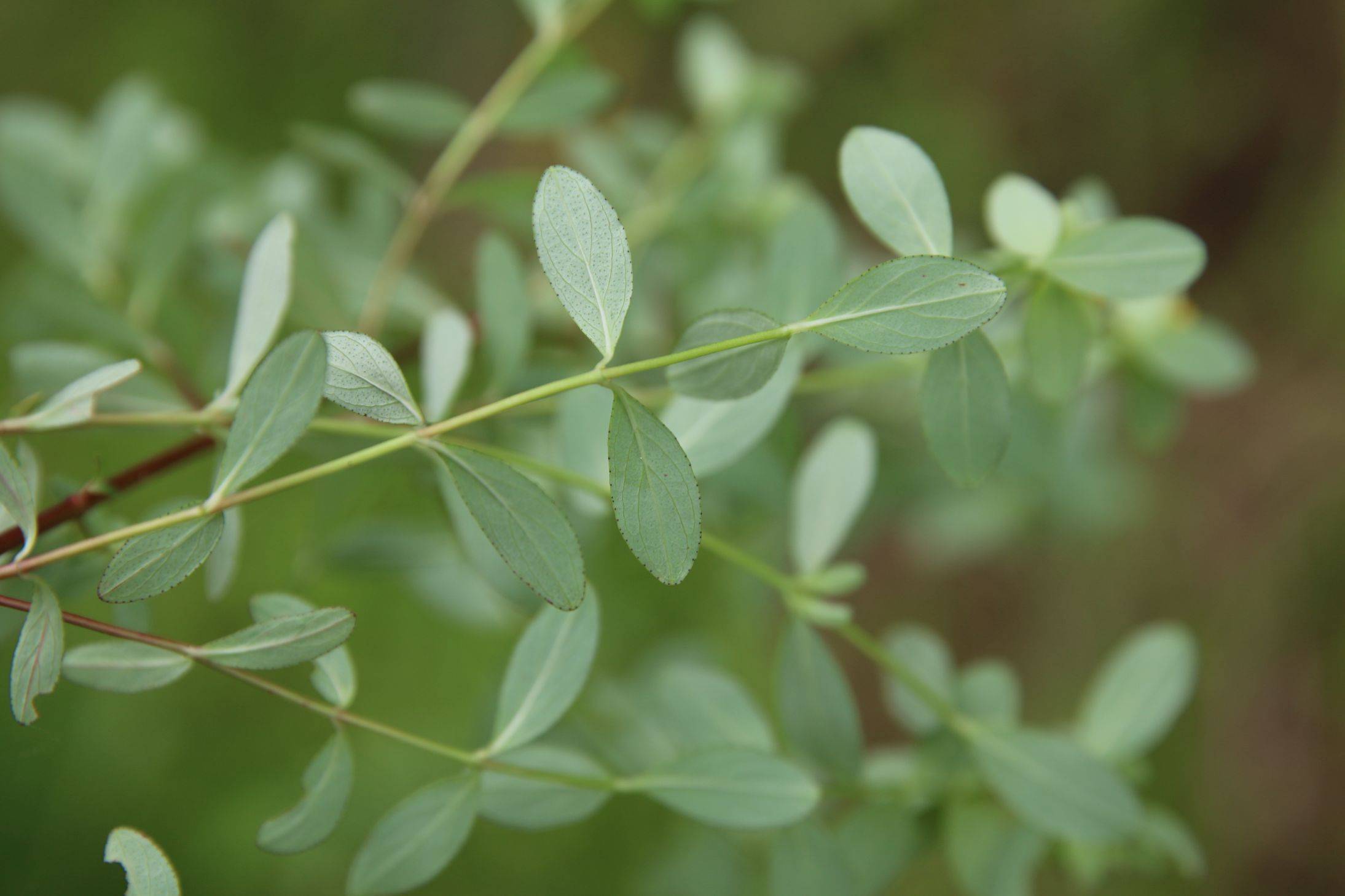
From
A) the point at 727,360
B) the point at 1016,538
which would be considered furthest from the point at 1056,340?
the point at 1016,538

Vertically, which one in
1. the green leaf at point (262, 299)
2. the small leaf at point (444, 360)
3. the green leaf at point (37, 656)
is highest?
the green leaf at point (262, 299)

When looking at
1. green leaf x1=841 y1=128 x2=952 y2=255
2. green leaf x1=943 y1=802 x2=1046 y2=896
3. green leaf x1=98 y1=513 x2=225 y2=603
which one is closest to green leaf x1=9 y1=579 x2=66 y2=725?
green leaf x1=98 y1=513 x2=225 y2=603

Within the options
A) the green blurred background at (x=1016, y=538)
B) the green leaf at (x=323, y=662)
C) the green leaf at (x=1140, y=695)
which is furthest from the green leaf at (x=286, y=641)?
the green blurred background at (x=1016, y=538)

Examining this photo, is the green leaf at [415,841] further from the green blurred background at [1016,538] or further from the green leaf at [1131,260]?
the green blurred background at [1016,538]

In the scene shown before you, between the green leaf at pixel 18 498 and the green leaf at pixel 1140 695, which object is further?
the green leaf at pixel 1140 695

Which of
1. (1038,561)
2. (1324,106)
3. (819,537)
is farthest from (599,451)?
(1324,106)

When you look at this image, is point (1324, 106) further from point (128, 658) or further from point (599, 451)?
point (128, 658)
